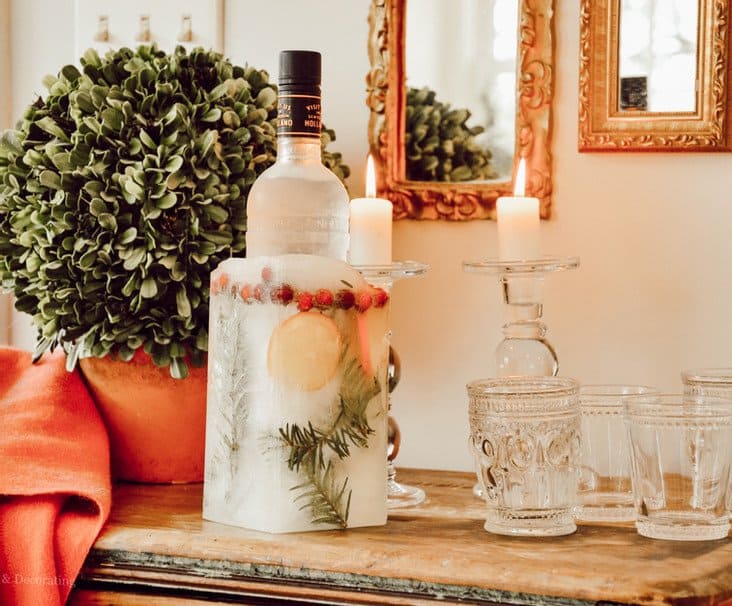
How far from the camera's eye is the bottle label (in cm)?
93

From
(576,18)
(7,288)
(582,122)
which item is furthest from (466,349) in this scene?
(7,288)

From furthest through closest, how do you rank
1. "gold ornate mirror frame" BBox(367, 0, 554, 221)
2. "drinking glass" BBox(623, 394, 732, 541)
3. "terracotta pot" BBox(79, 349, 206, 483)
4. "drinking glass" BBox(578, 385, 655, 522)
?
"gold ornate mirror frame" BBox(367, 0, 554, 221)
"terracotta pot" BBox(79, 349, 206, 483)
"drinking glass" BBox(578, 385, 655, 522)
"drinking glass" BBox(623, 394, 732, 541)

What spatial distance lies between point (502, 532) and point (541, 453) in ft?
0.26

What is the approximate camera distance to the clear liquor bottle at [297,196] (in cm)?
94

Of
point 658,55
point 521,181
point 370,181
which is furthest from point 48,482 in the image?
point 658,55

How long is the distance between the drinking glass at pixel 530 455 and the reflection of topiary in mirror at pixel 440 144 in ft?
1.28

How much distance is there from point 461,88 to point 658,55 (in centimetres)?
22

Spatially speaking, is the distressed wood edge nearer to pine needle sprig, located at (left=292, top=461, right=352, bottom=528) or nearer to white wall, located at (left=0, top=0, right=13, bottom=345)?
pine needle sprig, located at (left=292, top=461, right=352, bottom=528)

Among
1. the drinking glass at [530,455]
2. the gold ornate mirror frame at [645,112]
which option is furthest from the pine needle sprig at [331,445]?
the gold ornate mirror frame at [645,112]

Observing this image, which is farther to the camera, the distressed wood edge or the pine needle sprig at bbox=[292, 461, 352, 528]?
the pine needle sprig at bbox=[292, 461, 352, 528]

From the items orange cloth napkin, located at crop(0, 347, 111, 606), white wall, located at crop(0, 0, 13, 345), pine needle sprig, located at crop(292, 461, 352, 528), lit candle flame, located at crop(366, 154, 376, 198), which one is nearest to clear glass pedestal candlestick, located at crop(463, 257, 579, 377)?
lit candle flame, located at crop(366, 154, 376, 198)

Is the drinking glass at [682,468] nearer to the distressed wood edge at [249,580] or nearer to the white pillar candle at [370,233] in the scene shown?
the distressed wood edge at [249,580]

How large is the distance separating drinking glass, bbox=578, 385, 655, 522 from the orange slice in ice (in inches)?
9.8

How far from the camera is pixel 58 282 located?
3.44 ft
